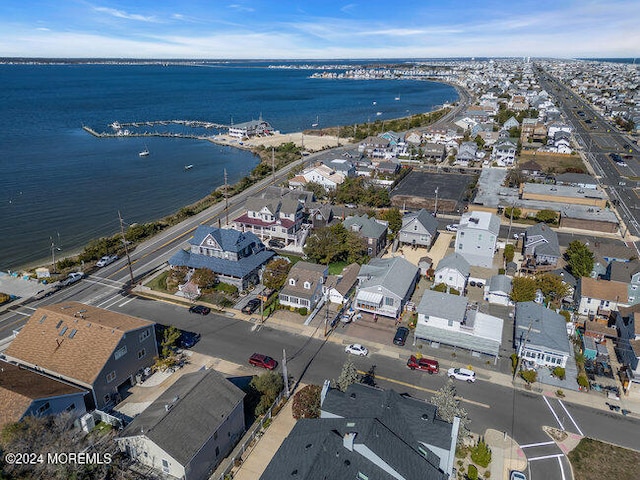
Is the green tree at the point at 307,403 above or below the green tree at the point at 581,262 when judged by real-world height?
below

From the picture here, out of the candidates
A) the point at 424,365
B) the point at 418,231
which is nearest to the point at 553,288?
the point at 424,365

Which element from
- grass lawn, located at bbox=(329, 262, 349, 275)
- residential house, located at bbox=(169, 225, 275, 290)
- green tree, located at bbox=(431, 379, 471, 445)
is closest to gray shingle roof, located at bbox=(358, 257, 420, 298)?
grass lawn, located at bbox=(329, 262, 349, 275)

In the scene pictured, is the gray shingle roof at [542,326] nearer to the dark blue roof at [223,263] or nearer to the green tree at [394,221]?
the green tree at [394,221]

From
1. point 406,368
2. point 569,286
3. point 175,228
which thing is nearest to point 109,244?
point 175,228

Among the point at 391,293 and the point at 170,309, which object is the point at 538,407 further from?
the point at 170,309

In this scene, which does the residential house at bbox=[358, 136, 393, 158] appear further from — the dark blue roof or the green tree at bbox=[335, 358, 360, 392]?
the green tree at bbox=[335, 358, 360, 392]

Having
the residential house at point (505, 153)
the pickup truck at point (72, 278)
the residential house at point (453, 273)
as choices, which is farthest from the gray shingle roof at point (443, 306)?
the residential house at point (505, 153)

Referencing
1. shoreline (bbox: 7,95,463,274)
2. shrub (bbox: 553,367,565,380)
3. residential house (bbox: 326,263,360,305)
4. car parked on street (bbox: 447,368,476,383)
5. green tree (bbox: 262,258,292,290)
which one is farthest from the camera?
shoreline (bbox: 7,95,463,274)
